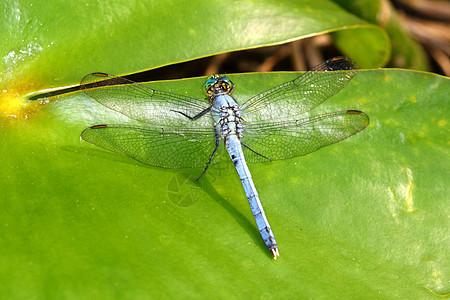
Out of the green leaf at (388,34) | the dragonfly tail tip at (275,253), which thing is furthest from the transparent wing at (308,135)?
the green leaf at (388,34)

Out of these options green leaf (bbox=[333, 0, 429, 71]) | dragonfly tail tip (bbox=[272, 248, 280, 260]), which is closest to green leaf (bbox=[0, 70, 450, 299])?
dragonfly tail tip (bbox=[272, 248, 280, 260])

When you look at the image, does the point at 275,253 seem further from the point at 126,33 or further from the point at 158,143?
the point at 126,33

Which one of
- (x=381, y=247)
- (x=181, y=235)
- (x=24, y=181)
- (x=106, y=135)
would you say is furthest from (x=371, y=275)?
(x=24, y=181)

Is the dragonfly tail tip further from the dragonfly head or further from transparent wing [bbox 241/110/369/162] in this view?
the dragonfly head

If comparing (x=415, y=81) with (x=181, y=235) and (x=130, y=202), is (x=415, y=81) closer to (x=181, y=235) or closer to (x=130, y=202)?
(x=181, y=235)

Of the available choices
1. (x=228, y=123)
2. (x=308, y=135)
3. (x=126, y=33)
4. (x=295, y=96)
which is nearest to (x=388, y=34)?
(x=295, y=96)

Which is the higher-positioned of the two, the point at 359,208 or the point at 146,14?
the point at 146,14

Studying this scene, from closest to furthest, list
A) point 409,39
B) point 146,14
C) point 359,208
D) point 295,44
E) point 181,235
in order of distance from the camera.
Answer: point 181,235
point 359,208
point 146,14
point 409,39
point 295,44
